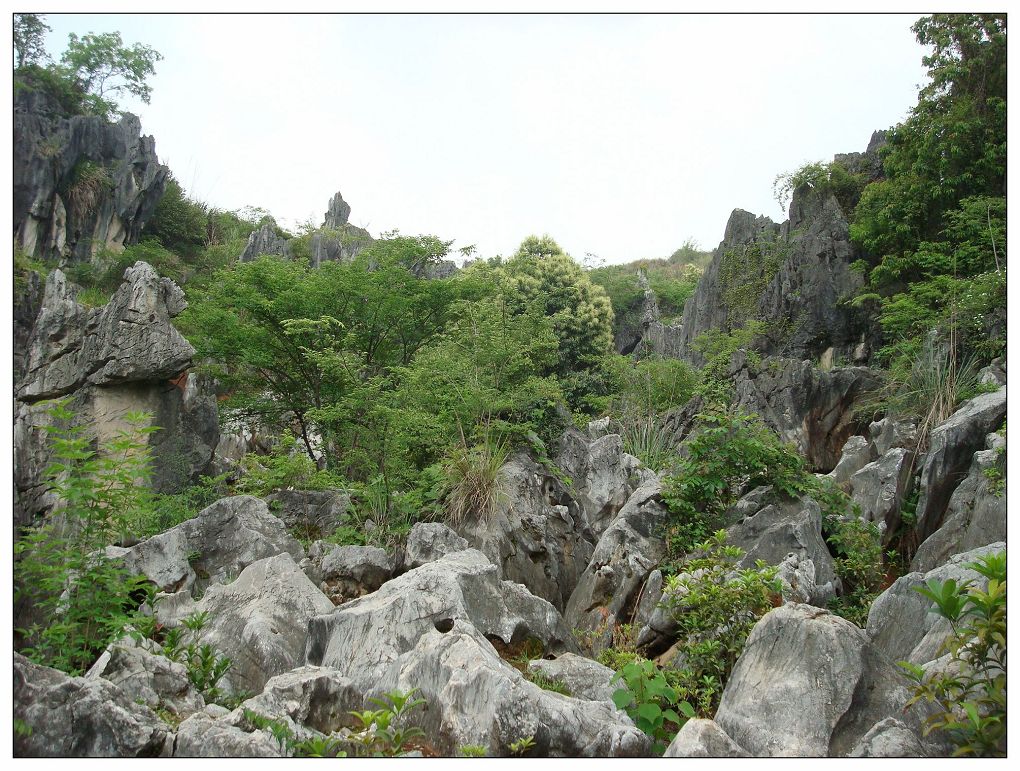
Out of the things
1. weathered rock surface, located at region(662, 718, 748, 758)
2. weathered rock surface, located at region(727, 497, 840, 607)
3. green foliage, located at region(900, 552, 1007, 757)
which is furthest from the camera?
weathered rock surface, located at region(727, 497, 840, 607)

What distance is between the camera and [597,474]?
9055mm

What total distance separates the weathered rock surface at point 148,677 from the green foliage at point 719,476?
4250 mm

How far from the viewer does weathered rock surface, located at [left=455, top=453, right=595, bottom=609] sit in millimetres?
7160

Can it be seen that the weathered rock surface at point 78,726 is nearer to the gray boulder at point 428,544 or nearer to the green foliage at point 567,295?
the gray boulder at point 428,544

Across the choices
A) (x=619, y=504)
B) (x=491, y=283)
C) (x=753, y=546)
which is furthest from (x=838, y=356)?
(x=753, y=546)

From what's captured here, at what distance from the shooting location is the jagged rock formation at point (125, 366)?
30.8 ft

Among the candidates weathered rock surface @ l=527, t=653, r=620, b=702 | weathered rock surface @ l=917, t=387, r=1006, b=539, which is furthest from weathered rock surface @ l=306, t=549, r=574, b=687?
weathered rock surface @ l=917, t=387, r=1006, b=539

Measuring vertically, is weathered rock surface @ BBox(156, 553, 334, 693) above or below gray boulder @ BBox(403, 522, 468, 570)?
below

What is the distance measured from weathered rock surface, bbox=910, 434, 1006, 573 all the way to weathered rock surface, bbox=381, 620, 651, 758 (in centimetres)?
391

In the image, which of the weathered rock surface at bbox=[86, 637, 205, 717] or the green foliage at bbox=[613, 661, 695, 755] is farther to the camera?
the green foliage at bbox=[613, 661, 695, 755]

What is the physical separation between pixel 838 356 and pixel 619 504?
37.0 ft

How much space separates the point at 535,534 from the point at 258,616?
3.21 metres

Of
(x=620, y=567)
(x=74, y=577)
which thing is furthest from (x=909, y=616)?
(x=74, y=577)

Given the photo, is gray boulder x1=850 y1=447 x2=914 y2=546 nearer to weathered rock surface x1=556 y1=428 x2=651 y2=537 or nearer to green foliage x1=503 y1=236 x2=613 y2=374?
weathered rock surface x1=556 y1=428 x2=651 y2=537
